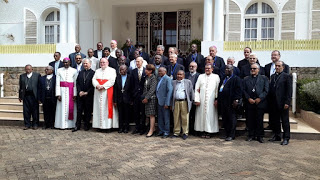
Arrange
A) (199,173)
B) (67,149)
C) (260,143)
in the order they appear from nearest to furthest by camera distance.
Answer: (199,173)
(67,149)
(260,143)

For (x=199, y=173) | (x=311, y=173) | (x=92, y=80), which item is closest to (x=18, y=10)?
(x=92, y=80)

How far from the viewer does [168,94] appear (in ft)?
A: 27.1

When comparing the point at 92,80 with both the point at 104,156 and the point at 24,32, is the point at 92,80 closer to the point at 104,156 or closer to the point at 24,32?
the point at 104,156

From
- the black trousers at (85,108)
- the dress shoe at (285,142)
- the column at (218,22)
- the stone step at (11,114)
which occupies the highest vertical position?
the column at (218,22)

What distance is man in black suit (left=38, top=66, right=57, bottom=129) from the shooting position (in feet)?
31.1

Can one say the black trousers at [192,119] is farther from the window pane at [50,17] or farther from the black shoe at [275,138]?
the window pane at [50,17]

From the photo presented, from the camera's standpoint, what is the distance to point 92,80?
9047mm

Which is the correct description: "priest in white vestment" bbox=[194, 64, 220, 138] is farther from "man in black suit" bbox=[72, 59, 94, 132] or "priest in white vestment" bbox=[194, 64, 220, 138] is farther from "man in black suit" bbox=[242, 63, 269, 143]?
"man in black suit" bbox=[72, 59, 94, 132]

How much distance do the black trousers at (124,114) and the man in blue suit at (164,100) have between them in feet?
3.20

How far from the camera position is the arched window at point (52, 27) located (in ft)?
51.9

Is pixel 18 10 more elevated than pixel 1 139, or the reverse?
pixel 18 10

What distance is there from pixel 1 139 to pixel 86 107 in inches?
88.5

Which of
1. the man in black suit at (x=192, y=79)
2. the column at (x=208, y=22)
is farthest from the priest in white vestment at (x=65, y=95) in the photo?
the column at (x=208, y=22)

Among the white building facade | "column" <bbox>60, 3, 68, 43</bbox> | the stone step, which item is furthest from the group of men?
"column" <bbox>60, 3, 68, 43</bbox>
